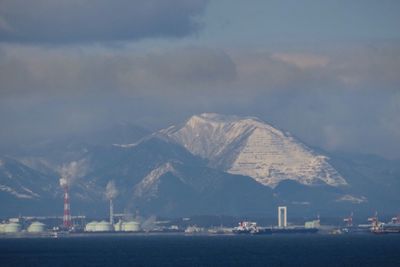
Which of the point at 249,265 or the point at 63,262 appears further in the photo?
the point at 63,262

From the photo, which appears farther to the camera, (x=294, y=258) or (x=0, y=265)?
(x=294, y=258)

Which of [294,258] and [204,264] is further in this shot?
[294,258]

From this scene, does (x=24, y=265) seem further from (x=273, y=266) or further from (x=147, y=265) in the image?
(x=273, y=266)

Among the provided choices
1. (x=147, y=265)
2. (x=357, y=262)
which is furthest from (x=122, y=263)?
(x=357, y=262)

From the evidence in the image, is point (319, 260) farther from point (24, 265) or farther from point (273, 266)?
point (24, 265)

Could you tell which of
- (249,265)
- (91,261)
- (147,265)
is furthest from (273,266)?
(91,261)

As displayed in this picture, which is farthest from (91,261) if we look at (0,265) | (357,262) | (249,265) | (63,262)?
(357,262)

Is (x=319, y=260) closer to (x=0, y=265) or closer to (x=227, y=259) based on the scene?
(x=227, y=259)
